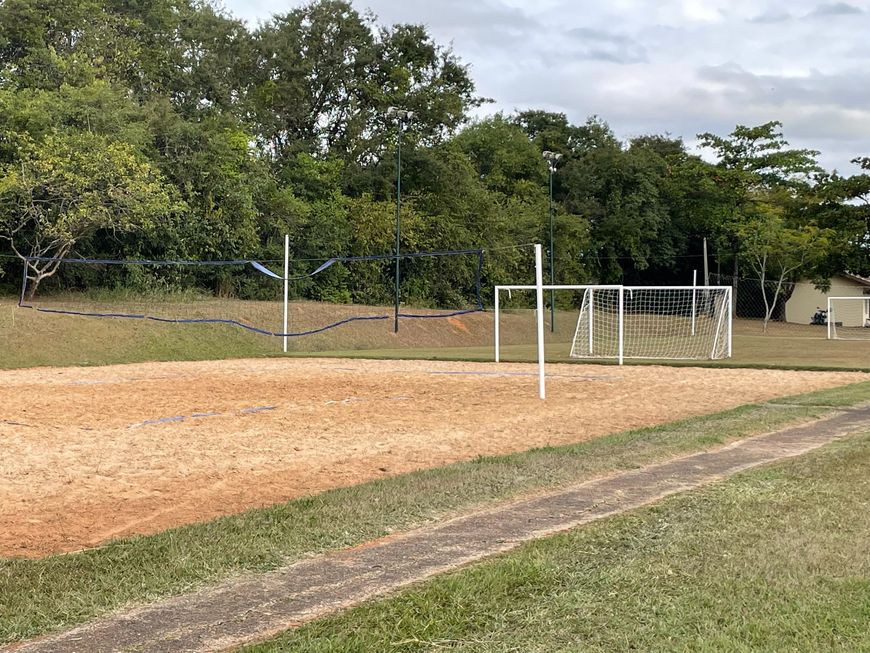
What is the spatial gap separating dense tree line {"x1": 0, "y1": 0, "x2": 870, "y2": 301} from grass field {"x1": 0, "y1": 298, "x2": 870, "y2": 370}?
13.1 feet

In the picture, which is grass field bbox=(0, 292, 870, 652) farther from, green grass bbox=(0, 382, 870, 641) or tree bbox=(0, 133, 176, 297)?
tree bbox=(0, 133, 176, 297)

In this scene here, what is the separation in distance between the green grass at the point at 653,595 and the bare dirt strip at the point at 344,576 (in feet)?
0.67

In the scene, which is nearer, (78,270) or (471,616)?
(471,616)

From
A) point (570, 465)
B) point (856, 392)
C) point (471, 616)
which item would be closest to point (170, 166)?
point (856, 392)

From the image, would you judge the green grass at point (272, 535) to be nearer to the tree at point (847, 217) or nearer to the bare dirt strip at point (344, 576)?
the bare dirt strip at point (344, 576)

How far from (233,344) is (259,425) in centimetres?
1668

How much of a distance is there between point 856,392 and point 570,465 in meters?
8.00

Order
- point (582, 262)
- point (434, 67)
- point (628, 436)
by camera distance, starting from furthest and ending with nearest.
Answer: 1. point (582, 262)
2. point (434, 67)
3. point (628, 436)

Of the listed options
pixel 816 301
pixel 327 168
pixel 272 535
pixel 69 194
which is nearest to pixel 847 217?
pixel 816 301

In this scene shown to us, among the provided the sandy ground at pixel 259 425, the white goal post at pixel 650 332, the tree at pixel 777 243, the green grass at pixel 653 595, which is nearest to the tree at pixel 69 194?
the sandy ground at pixel 259 425

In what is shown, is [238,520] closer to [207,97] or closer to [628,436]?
[628,436]

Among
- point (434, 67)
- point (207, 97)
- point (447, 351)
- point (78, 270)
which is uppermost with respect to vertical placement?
point (434, 67)

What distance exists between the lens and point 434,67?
1922 inches

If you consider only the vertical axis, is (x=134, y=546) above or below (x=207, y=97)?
below
